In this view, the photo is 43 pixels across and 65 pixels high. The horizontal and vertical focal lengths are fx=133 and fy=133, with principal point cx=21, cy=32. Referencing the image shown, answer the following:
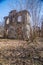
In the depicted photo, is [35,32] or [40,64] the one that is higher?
[35,32]

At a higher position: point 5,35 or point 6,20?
point 6,20

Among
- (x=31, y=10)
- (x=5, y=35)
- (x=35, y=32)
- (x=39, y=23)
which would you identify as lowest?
(x=5, y=35)

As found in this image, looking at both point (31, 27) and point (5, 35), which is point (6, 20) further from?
point (31, 27)

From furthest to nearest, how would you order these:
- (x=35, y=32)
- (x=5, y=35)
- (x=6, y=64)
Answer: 1. (x=5, y=35)
2. (x=35, y=32)
3. (x=6, y=64)

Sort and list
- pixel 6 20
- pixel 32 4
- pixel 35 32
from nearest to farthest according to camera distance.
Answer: pixel 32 4 → pixel 35 32 → pixel 6 20

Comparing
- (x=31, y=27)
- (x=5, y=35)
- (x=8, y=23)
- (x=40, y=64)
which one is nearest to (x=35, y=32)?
(x=31, y=27)

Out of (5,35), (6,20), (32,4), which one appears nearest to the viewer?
(32,4)

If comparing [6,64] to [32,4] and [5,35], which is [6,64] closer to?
[32,4]

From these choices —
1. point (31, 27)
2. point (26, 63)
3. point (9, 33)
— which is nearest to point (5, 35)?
point (9, 33)

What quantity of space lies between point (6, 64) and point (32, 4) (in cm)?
462

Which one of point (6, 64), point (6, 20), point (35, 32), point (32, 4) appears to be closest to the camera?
point (6, 64)

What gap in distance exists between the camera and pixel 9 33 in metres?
22.0

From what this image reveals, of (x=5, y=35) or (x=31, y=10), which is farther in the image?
(x=5, y=35)

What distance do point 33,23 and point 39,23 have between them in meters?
0.35
